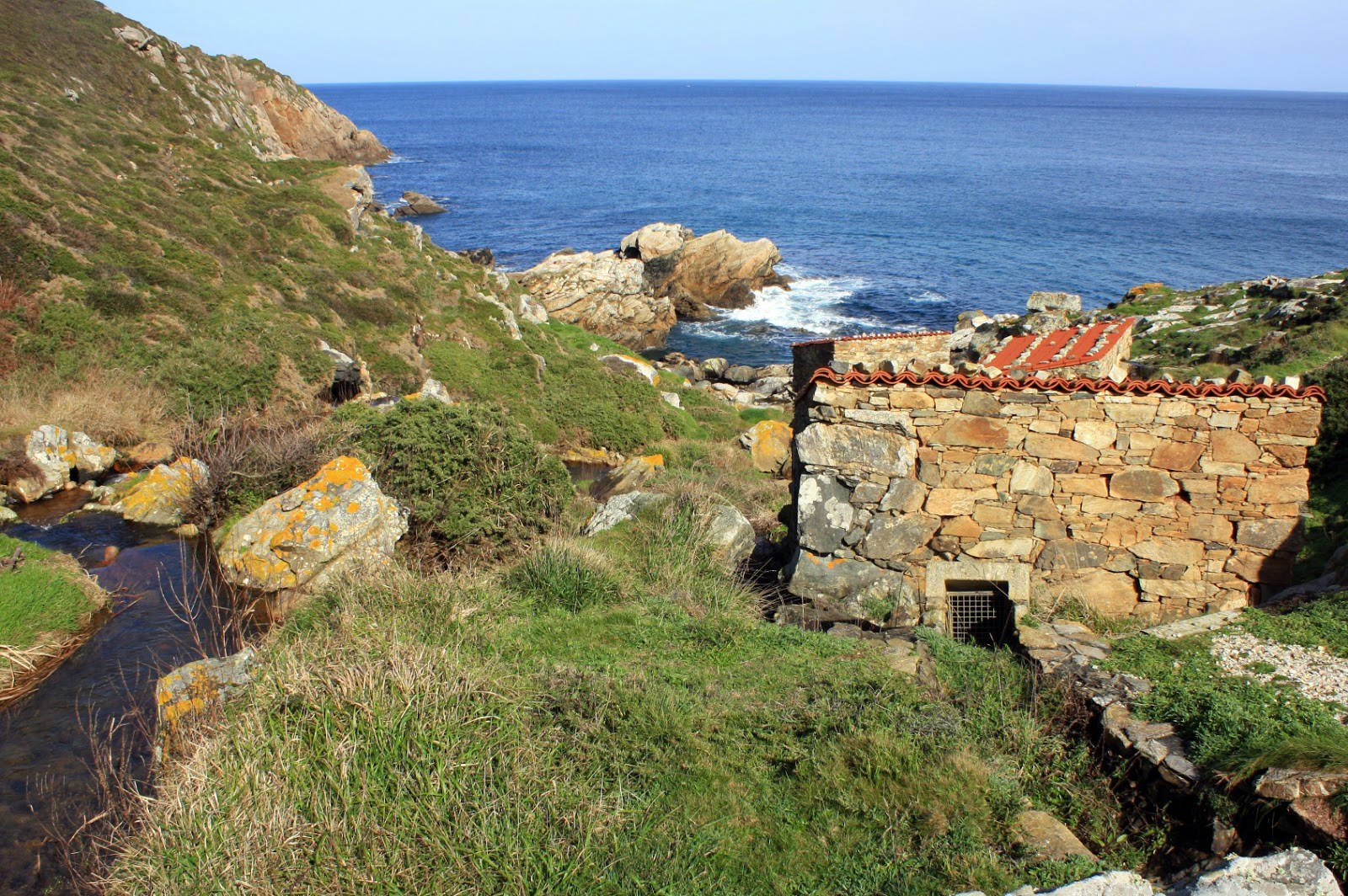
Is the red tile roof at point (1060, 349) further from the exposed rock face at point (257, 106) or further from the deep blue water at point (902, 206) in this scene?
the exposed rock face at point (257, 106)

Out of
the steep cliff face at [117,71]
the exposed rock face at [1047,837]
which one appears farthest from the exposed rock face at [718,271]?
the exposed rock face at [1047,837]

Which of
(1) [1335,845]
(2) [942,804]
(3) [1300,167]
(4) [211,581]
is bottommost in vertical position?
(4) [211,581]

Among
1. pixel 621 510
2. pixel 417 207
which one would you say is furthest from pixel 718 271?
pixel 621 510

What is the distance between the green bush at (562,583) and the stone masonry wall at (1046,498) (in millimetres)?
2083

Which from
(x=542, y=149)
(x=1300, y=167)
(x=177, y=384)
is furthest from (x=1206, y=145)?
(x=177, y=384)

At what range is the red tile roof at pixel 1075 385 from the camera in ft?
27.1

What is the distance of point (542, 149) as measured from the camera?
378 ft

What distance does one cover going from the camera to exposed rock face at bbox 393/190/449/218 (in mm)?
65000

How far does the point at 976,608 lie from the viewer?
29.7 ft

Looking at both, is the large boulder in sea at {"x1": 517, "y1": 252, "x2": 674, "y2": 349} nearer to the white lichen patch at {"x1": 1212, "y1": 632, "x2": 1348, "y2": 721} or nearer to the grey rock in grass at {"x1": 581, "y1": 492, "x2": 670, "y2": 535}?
the grey rock in grass at {"x1": 581, "y1": 492, "x2": 670, "y2": 535}

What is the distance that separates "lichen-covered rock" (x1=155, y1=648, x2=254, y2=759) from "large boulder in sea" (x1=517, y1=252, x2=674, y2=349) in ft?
104

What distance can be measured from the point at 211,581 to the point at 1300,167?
12949 centimetres

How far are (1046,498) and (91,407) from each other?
1576 cm

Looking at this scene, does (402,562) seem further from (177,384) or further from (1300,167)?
(1300,167)
